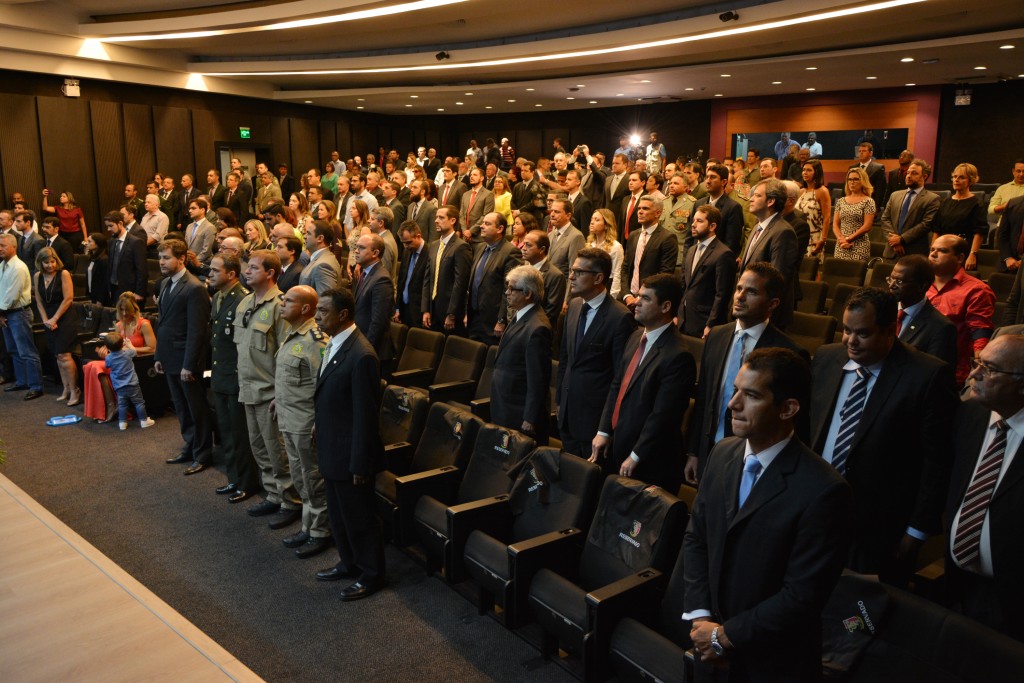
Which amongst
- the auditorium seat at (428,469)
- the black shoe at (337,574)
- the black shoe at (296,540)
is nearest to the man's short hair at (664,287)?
the auditorium seat at (428,469)

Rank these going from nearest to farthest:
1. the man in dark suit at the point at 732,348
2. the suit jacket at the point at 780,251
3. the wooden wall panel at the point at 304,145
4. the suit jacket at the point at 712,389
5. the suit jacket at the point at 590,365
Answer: the man in dark suit at the point at 732,348
the suit jacket at the point at 712,389
the suit jacket at the point at 590,365
the suit jacket at the point at 780,251
the wooden wall panel at the point at 304,145

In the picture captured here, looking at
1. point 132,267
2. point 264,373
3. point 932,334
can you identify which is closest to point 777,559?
point 932,334

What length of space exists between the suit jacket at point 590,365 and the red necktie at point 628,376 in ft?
0.68

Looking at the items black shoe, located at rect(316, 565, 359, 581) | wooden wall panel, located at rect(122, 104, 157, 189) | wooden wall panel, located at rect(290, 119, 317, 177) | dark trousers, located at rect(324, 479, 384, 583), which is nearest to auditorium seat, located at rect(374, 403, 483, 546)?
dark trousers, located at rect(324, 479, 384, 583)

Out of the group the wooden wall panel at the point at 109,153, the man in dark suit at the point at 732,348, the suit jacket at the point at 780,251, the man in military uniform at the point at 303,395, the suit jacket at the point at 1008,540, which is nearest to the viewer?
the suit jacket at the point at 1008,540

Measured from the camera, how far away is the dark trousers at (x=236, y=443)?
495 cm

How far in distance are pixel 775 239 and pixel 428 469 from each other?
8.59 feet

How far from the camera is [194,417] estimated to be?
555cm

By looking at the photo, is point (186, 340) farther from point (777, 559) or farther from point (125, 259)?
point (777, 559)

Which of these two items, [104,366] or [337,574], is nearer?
[337,574]

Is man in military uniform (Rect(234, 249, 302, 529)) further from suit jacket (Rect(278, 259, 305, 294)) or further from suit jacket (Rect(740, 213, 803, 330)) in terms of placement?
suit jacket (Rect(740, 213, 803, 330))

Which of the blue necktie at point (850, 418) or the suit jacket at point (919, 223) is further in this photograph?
the suit jacket at point (919, 223)

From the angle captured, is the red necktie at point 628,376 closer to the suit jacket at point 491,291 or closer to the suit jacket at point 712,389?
the suit jacket at point 712,389

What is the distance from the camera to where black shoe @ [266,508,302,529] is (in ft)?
15.2
